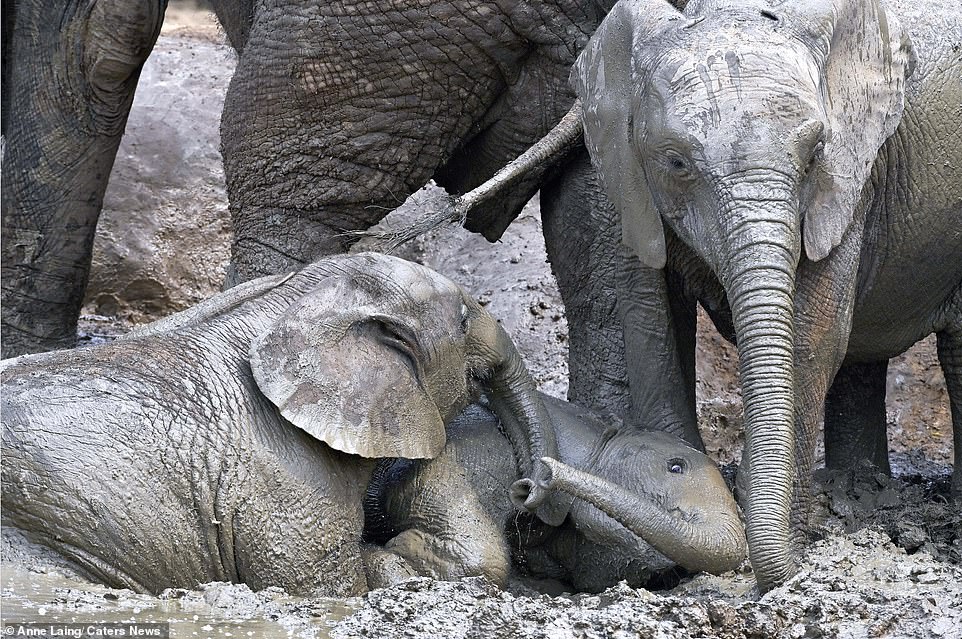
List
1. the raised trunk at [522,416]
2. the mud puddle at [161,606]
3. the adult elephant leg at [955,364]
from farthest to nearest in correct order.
Result: 1. the adult elephant leg at [955,364]
2. the raised trunk at [522,416]
3. the mud puddle at [161,606]

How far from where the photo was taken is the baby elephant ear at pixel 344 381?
14.3 feet

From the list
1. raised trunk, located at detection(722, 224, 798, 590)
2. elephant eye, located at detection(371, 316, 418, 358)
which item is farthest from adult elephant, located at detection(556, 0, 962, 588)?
elephant eye, located at detection(371, 316, 418, 358)

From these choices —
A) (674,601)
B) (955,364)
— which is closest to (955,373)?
(955,364)

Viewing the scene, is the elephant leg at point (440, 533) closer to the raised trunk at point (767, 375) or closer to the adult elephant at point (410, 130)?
the adult elephant at point (410, 130)

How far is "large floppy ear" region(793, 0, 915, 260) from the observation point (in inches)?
167

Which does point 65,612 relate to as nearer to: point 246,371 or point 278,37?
point 246,371

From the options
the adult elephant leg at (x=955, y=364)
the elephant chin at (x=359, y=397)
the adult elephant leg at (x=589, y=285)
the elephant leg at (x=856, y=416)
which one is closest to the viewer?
the elephant chin at (x=359, y=397)

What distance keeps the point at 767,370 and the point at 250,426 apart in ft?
4.13

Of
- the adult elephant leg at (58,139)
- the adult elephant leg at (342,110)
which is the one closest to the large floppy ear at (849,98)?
the adult elephant leg at (342,110)

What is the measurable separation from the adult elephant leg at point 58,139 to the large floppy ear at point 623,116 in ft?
7.32

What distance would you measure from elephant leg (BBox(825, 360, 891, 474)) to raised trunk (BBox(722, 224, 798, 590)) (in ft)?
5.79

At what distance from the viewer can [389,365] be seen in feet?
14.8

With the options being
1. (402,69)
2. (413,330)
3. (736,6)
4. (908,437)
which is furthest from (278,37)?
(908,437)

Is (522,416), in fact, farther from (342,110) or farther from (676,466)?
(342,110)
